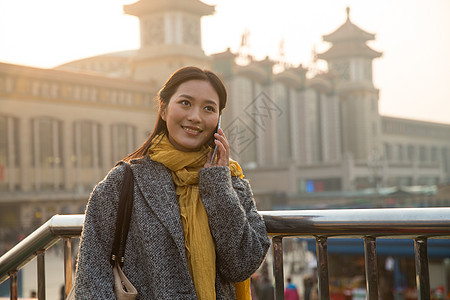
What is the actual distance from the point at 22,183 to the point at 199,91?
3289 centimetres

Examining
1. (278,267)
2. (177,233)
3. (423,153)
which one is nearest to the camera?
(177,233)

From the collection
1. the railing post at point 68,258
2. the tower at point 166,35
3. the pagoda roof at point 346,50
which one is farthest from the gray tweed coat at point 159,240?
the pagoda roof at point 346,50

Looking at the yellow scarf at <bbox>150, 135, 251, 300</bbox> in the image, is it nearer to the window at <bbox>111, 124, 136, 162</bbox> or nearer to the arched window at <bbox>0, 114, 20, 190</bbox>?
the arched window at <bbox>0, 114, 20, 190</bbox>

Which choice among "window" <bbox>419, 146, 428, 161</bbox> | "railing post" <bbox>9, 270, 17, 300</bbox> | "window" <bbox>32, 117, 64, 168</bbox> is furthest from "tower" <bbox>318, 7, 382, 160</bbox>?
"railing post" <bbox>9, 270, 17, 300</bbox>

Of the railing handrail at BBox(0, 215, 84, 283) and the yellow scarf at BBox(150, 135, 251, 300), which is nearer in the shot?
the yellow scarf at BBox(150, 135, 251, 300)

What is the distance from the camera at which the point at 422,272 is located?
1.71 m

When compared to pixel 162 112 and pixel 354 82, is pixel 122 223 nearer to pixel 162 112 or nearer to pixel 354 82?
pixel 162 112

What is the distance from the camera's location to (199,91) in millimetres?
1869

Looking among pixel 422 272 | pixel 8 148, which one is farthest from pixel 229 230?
pixel 8 148

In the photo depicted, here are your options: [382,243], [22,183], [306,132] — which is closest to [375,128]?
[306,132]

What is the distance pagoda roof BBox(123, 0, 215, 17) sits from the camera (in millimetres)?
38388

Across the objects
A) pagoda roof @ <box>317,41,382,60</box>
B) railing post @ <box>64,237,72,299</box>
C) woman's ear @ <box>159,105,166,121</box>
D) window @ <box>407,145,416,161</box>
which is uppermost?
pagoda roof @ <box>317,41,382,60</box>

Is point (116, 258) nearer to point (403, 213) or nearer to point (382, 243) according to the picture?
point (403, 213)

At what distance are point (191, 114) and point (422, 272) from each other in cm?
84
